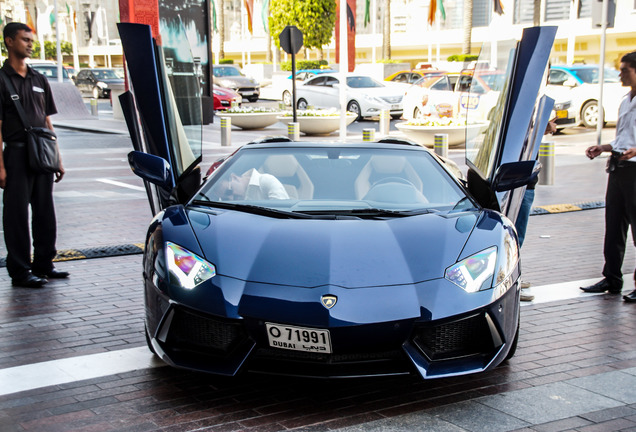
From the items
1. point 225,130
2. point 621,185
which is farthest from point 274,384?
point 225,130

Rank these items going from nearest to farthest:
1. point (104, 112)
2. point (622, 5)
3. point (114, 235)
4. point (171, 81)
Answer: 1. point (171, 81)
2. point (114, 235)
3. point (104, 112)
4. point (622, 5)

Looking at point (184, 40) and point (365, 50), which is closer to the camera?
point (184, 40)

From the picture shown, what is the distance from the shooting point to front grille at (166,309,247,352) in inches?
141

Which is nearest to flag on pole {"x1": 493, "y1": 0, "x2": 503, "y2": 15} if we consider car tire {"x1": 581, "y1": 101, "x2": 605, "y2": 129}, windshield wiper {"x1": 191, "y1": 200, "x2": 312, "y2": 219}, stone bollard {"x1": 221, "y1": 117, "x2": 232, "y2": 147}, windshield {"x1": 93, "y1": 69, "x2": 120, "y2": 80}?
car tire {"x1": 581, "y1": 101, "x2": 605, "y2": 129}

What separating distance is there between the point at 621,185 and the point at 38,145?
474cm

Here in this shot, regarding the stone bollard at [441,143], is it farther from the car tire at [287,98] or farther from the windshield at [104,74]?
the windshield at [104,74]

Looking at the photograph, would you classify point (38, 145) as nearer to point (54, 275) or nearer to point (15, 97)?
point (15, 97)

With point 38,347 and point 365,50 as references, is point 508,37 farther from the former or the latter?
point 365,50

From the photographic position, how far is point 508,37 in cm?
543

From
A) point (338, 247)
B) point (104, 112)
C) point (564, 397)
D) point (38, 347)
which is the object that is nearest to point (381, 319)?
point (338, 247)

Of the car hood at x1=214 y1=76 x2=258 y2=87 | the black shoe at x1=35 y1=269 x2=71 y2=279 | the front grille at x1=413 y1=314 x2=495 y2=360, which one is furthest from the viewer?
the car hood at x1=214 y1=76 x2=258 y2=87

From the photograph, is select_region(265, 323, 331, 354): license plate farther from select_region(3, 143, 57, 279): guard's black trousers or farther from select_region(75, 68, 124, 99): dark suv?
select_region(75, 68, 124, 99): dark suv

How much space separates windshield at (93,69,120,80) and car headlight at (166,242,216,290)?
40261 mm

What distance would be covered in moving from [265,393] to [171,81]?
2.52 m
